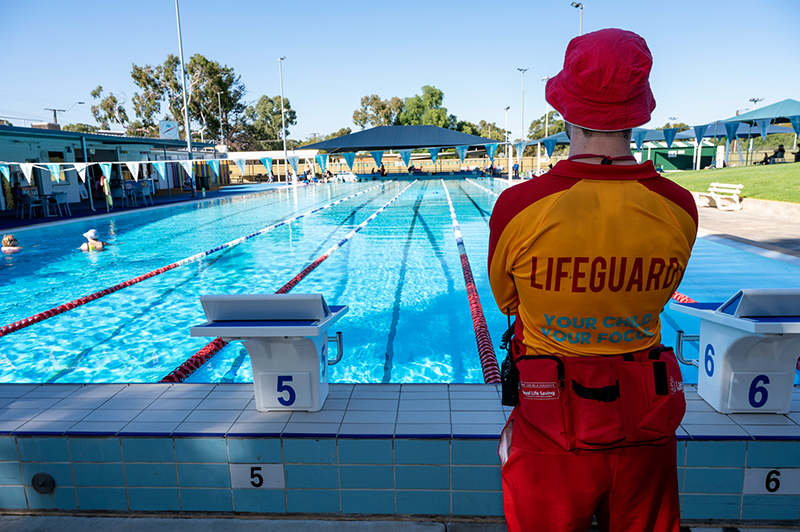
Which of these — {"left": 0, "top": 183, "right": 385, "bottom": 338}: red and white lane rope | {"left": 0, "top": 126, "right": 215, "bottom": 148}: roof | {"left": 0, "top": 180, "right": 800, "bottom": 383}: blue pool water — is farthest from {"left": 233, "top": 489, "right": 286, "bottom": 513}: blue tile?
{"left": 0, "top": 126, "right": 215, "bottom": 148}: roof

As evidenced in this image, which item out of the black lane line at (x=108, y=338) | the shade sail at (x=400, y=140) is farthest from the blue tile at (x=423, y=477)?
the shade sail at (x=400, y=140)

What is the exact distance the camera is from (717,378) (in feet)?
6.52

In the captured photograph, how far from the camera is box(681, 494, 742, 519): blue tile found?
185cm

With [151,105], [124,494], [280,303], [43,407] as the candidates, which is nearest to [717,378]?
[280,303]

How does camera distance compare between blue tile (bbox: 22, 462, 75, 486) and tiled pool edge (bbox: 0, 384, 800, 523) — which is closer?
tiled pool edge (bbox: 0, 384, 800, 523)

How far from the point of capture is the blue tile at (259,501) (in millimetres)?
1918

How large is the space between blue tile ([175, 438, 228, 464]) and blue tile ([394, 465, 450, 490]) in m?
0.66

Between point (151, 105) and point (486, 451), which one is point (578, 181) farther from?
point (151, 105)

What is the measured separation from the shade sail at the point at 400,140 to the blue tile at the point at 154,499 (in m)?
23.9

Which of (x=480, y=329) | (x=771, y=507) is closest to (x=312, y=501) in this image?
(x=771, y=507)

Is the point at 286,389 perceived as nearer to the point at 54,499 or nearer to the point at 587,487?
the point at 54,499

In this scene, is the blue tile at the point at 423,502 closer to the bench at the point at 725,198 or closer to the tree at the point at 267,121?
the bench at the point at 725,198

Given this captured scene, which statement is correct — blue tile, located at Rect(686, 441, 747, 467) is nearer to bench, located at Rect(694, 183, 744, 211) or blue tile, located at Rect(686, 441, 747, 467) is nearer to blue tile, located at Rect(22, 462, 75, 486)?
blue tile, located at Rect(22, 462, 75, 486)

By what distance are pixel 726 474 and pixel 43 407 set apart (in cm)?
275
